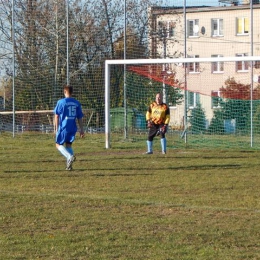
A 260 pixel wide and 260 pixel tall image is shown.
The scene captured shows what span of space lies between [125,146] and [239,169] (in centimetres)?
794

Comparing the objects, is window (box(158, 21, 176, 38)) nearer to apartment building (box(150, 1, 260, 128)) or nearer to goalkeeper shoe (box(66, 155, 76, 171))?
apartment building (box(150, 1, 260, 128))

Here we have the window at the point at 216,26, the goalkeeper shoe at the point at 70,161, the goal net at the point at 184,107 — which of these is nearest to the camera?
the goalkeeper shoe at the point at 70,161

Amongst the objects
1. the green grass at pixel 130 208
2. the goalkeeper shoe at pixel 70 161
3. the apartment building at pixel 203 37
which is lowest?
the green grass at pixel 130 208

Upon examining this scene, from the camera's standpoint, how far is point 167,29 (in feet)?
95.8

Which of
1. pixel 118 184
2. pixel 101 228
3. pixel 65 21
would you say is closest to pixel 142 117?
pixel 65 21

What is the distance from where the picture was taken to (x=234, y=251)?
27.9ft

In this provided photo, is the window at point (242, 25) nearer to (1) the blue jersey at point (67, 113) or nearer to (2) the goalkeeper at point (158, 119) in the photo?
(2) the goalkeeper at point (158, 119)

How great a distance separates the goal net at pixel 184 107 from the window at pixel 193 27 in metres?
1.44

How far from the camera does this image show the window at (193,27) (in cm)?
2930

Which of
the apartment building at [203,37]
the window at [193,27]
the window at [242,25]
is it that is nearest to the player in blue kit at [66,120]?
the apartment building at [203,37]

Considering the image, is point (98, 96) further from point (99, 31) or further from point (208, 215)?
point (208, 215)

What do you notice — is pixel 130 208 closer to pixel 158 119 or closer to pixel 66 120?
pixel 66 120

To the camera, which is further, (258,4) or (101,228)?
(258,4)

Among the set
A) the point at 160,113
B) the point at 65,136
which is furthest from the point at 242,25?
the point at 65,136
